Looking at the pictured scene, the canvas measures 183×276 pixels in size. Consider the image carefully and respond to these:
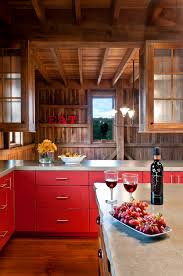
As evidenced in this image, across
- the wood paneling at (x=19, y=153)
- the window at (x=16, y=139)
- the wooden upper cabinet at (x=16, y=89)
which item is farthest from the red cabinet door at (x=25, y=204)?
the window at (x=16, y=139)

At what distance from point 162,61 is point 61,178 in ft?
6.36

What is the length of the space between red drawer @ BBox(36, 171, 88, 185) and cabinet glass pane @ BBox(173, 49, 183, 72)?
1755mm

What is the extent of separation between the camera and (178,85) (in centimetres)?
396

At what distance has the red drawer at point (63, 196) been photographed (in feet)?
12.7

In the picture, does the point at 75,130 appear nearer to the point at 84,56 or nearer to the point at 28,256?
the point at 84,56

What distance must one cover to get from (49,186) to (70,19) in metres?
2.10

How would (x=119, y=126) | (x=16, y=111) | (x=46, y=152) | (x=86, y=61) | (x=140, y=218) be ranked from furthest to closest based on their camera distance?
1. (x=119, y=126)
2. (x=86, y=61)
3. (x=46, y=152)
4. (x=16, y=111)
5. (x=140, y=218)

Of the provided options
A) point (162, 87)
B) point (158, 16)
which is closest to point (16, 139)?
point (162, 87)

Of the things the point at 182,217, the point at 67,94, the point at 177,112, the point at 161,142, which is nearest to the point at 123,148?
the point at 161,142

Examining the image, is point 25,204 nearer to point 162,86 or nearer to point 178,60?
point 162,86

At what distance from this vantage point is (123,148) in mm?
8586

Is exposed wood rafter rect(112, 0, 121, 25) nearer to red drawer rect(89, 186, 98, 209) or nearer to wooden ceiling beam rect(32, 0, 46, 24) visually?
wooden ceiling beam rect(32, 0, 46, 24)

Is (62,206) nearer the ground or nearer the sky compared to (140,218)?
nearer the ground

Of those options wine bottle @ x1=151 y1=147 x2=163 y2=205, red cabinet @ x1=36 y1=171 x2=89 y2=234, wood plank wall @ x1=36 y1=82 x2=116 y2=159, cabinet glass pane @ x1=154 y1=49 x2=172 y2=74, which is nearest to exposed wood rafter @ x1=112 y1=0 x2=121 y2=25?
cabinet glass pane @ x1=154 y1=49 x2=172 y2=74
